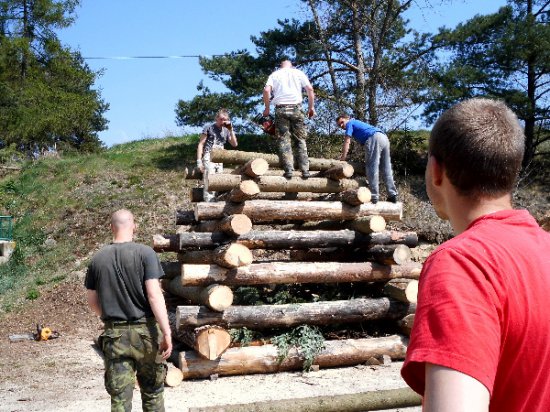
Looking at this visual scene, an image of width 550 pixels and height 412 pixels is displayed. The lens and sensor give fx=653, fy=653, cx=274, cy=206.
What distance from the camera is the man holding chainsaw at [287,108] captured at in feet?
36.9

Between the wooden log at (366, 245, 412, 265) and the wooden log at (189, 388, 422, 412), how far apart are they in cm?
742

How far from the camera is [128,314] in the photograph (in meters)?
5.95

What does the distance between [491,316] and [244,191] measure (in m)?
8.65

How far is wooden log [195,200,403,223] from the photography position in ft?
33.7

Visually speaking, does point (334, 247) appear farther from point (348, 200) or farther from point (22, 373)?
point (22, 373)

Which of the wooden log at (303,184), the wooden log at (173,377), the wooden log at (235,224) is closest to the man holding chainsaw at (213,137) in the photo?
the wooden log at (303,184)

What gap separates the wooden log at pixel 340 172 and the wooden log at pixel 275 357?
288cm

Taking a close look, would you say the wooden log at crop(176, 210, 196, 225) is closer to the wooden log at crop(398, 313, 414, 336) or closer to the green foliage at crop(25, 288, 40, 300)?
the wooden log at crop(398, 313, 414, 336)

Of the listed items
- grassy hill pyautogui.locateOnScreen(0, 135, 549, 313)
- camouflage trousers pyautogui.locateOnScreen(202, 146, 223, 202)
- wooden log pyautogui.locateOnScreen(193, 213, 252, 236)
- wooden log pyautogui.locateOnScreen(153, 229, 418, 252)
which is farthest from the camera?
grassy hill pyautogui.locateOnScreen(0, 135, 549, 313)

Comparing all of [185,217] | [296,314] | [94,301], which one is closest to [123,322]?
[94,301]

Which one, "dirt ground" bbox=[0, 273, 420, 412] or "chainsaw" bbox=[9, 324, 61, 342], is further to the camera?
"chainsaw" bbox=[9, 324, 61, 342]

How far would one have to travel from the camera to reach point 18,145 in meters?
33.6

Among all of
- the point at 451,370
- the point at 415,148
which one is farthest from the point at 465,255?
the point at 415,148

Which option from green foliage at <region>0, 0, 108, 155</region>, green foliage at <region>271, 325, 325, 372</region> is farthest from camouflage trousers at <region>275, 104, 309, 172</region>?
green foliage at <region>0, 0, 108, 155</region>
